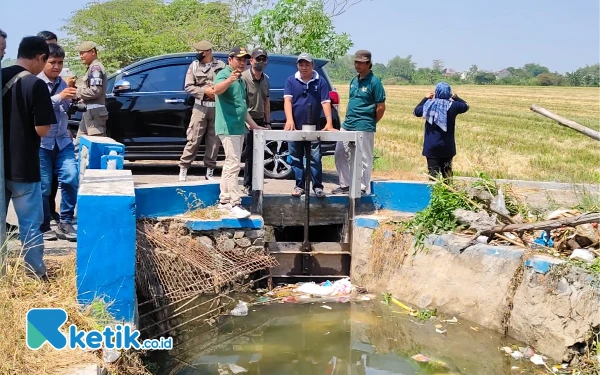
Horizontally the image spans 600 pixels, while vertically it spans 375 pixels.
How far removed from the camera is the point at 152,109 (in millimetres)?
10617

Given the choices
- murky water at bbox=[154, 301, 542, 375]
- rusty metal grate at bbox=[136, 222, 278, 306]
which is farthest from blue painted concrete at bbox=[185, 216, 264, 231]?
murky water at bbox=[154, 301, 542, 375]

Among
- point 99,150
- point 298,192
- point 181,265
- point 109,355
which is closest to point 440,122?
point 298,192

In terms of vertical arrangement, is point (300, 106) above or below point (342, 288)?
above

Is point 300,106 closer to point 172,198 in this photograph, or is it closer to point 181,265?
point 172,198

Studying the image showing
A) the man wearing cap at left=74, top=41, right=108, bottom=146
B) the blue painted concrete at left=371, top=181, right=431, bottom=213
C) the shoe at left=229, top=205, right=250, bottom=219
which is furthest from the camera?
the blue painted concrete at left=371, top=181, right=431, bottom=213

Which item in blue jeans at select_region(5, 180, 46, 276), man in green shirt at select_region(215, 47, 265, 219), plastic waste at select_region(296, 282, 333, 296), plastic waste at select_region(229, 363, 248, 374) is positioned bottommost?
plastic waste at select_region(229, 363, 248, 374)

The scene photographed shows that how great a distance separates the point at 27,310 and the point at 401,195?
16.6 feet

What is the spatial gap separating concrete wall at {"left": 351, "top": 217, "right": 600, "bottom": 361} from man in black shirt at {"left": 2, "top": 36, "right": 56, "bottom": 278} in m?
3.95

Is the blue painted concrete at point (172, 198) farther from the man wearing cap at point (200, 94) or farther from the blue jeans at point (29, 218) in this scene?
the blue jeans at point (29, 218)

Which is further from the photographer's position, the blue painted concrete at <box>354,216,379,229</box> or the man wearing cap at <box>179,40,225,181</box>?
the man wearing cap at <box>179,40,225,181</box>

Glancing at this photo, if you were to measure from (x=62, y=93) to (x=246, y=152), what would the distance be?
2.35 m

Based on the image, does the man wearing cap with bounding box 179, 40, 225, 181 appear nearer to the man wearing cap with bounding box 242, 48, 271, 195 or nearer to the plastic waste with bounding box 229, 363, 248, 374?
the man wearing cap with bounding box 242, 48, 271, 195

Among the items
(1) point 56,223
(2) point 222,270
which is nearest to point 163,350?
(2) point 222,270

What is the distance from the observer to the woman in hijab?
830 centimetres
